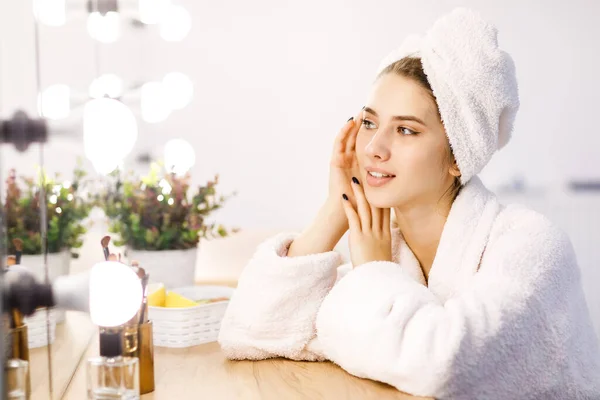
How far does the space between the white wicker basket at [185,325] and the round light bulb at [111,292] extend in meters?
0.40

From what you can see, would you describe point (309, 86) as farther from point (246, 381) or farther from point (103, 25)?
point (246, 381)

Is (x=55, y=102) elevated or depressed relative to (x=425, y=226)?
elevated

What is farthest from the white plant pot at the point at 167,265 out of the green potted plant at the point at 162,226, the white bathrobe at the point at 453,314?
the white bathrobe at the point at 453,314

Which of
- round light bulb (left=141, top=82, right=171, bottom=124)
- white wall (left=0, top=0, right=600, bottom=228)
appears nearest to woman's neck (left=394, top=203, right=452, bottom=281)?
round light bulb (left=141, top=82, right=171, bottom=124)

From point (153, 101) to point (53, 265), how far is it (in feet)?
3.58

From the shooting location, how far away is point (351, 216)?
3.92 ft

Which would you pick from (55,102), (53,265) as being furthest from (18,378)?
(55,102)

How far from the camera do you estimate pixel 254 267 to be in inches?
44.6

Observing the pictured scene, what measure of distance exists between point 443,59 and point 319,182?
1707mm

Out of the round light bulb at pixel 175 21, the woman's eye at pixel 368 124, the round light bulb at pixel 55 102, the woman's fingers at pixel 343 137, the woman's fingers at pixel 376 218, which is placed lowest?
the woman's fingers at pixel 376 218

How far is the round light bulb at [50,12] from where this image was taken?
87 centimetres

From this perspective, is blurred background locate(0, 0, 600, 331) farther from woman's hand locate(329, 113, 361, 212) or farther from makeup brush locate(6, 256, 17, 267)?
makeup brush locate(6, 256, 17, 267)

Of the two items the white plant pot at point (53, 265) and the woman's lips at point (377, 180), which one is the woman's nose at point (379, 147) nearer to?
the woman's lips at point (377, 180)

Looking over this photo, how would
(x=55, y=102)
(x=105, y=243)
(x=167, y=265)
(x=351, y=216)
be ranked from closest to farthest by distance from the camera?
(x=105, y=243) → (x=55, y=102) → (x=351, y=216) → (x=167, y=265)
